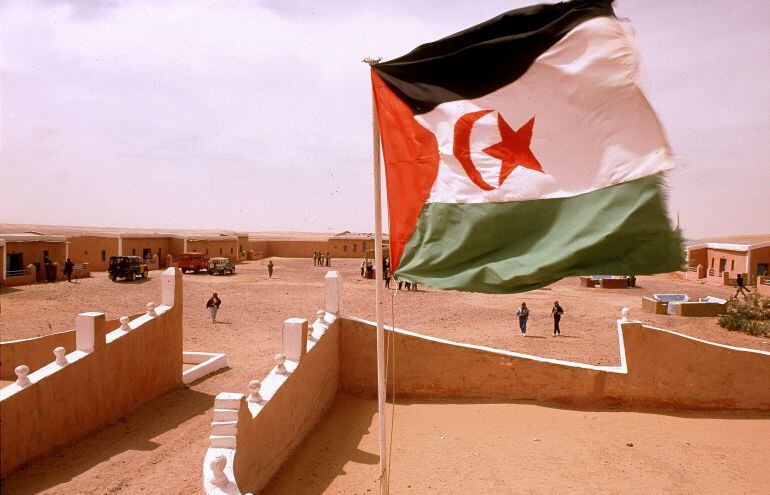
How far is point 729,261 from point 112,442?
39.8 m

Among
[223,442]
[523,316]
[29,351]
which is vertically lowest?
[29,351]

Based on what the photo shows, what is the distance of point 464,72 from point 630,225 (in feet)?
7.01

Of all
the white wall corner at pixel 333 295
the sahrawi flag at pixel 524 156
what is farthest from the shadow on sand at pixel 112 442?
the sahrawi flag at pixel 524 156

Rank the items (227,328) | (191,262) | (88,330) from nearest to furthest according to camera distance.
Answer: (88,330)
(227,328)
(191,262)

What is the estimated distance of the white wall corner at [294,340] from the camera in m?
8.38

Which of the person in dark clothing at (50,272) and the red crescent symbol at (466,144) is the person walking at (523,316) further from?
the person in dark clothing at (50,272)

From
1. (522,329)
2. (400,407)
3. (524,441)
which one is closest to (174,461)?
(400,407)

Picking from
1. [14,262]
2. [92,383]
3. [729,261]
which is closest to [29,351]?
[92,383]

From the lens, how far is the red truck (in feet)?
121

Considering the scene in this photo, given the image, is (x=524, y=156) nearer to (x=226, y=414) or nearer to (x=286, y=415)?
(x=226, y=414)

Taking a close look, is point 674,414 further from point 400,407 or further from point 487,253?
point 487,253

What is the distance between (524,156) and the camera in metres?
4.60

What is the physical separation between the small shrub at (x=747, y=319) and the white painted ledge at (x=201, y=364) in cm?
1964

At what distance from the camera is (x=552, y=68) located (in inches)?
177
